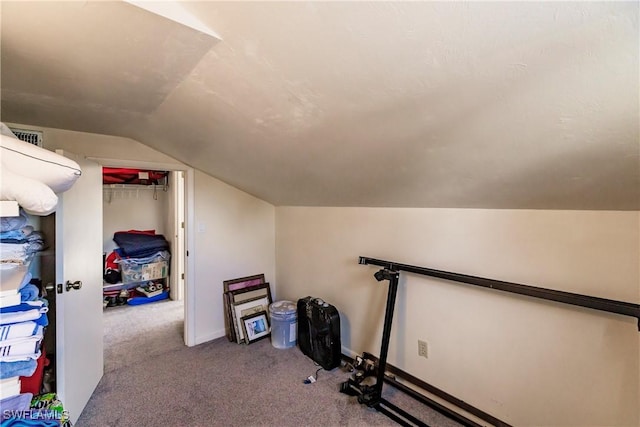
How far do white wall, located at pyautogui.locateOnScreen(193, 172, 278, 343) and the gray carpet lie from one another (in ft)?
1.34

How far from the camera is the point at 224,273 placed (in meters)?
3.30

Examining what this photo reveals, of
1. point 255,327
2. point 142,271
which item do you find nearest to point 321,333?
point 255,327

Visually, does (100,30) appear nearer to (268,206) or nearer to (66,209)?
(66,209)

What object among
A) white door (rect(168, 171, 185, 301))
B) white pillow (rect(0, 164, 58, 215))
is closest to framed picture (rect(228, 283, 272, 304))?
white door (rect(168, 171, 185, 301))

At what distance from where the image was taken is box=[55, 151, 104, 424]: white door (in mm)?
1788

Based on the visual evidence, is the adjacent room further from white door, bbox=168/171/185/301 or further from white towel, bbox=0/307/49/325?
white door, bbox=168/171/185/301

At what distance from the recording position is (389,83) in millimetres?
1078

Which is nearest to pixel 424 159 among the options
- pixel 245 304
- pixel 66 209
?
pixel 66 209

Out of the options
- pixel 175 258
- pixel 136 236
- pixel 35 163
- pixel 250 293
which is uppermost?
pixel 35 163

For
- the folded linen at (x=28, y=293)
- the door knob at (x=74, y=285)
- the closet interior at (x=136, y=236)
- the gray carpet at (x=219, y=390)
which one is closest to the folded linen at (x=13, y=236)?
the folded linen at (x=28, y=293)

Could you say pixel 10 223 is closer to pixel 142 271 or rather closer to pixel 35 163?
pixel 35 163

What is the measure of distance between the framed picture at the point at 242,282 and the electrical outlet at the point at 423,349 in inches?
77.6

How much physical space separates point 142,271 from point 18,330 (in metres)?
4.07

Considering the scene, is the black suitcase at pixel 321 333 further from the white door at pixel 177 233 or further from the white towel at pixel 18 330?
the white door at pixel 177 233
